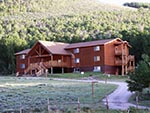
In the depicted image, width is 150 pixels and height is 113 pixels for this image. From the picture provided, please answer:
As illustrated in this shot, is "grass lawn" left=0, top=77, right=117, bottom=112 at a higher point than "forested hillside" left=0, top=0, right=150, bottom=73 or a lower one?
lower

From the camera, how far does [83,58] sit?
66.6 m

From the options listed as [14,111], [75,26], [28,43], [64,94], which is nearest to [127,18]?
[75,26]

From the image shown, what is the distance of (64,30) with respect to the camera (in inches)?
4281

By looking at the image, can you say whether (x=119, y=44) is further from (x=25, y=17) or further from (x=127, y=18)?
(x=25, y=17)

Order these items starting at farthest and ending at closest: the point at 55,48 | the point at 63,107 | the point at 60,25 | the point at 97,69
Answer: the point at 60,25, the point at 55,48, the point at 97,69, the point at 63,107

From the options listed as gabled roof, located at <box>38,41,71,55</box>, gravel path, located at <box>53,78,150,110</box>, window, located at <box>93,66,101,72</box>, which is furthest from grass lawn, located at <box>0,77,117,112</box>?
gabled roof, located at <box>38,41,71,55</box>

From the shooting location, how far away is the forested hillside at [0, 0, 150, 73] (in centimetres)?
7812

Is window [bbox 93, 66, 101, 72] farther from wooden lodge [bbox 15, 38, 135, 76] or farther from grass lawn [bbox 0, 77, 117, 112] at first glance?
grass lawn [bbox 0, 77, 117, 112]

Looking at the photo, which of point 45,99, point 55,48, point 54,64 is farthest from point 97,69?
point 45,99

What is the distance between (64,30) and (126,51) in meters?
46.0

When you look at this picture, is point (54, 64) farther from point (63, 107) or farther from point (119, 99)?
point (63, 107)

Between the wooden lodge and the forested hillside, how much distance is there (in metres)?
4.49

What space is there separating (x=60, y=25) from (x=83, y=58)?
5239cm

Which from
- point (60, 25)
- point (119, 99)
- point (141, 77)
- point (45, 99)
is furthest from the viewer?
point (60, 25)
